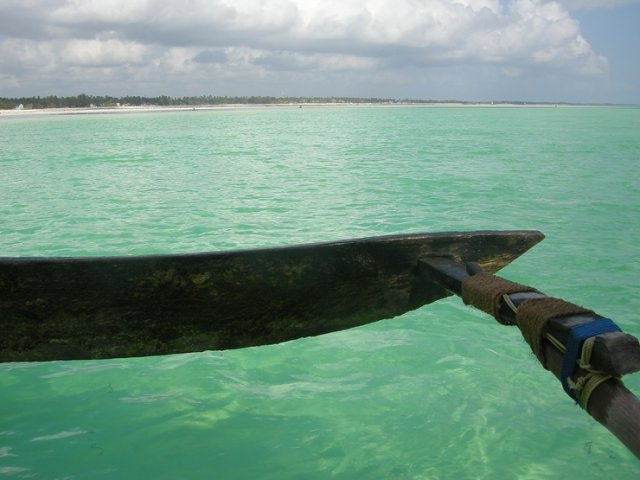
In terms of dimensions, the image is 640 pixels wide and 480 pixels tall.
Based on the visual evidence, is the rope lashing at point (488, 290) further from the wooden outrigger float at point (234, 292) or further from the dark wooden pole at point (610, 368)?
the dark wooden pole at point (610, 368)

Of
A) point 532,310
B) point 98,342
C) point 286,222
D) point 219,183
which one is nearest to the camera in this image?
point 532,310

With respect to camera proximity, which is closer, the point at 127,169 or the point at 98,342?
the point at 98,342

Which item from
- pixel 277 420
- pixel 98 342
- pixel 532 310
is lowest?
pixel 277 420

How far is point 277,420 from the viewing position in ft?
12.2

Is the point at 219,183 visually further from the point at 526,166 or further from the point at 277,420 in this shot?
the point at 277,420

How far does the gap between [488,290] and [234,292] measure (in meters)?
1.12

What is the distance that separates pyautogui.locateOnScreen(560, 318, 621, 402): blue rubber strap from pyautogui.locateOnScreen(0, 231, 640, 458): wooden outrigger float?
1.39 ft

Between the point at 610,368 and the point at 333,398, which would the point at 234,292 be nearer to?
the point at 610,368

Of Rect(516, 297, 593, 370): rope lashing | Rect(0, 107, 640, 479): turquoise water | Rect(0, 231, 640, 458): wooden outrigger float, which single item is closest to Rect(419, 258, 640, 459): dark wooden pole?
Rect(516, 297, 593, 370): rope lashing

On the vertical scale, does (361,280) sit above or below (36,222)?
above

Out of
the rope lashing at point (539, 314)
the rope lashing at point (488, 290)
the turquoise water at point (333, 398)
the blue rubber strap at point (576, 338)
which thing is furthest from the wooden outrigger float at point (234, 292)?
the turquoise water at point (333, 398)

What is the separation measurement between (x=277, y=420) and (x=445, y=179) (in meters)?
14.4

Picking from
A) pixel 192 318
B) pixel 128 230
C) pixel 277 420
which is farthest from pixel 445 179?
pixel 192 318

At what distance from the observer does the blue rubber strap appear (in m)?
1.38
